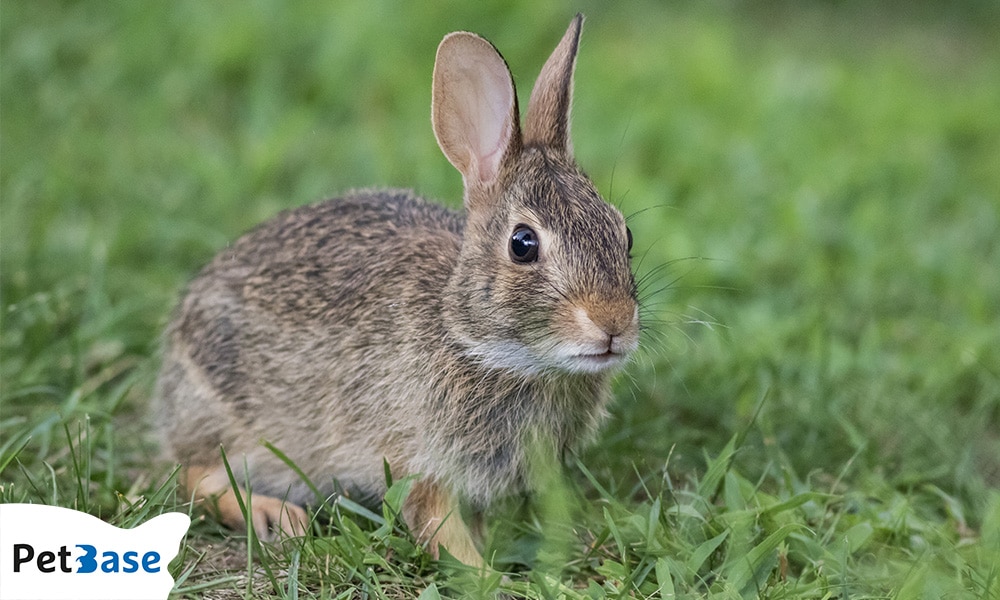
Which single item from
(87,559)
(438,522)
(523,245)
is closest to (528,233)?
(523,245)

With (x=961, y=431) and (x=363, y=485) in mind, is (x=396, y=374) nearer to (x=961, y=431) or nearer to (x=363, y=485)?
(x=363, y=485)

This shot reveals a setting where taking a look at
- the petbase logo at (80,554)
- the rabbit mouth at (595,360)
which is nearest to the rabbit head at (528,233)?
the rabbit mouth at (595,360)

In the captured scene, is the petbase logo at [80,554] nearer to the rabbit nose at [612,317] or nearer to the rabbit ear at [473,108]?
the rabbit nose at [612,317]

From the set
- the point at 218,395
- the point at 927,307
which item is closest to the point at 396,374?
the point at 218,395

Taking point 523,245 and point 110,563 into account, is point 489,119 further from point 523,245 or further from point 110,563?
point 110,563

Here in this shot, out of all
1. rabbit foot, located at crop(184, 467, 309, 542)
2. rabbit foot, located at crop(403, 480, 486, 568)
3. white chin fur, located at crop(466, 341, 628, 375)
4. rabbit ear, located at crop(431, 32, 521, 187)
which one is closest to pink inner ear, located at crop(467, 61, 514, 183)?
rabbit ear, located at crop(431, 32, 521, 187)

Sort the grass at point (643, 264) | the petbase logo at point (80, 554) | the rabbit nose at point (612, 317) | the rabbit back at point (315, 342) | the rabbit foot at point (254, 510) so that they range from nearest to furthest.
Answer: the petbase logo at point (80, 554), the rabbit nose at point (612, 317), the grass at point (643, 264), the rabbit foot at point (254, 510), the rabbit back at point (315, 342)
